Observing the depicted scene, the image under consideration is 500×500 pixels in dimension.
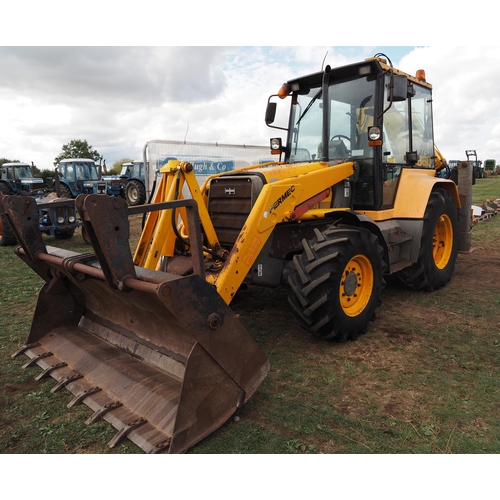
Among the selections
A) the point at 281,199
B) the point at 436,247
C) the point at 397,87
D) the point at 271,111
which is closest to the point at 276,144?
the point at 271,111

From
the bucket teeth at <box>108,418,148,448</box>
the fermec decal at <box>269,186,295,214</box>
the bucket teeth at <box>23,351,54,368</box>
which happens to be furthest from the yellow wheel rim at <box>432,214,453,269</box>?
the bucket teeth at <box>23,351,54,368</box>

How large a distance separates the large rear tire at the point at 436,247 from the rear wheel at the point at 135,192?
15.8m

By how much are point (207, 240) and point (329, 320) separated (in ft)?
4.75

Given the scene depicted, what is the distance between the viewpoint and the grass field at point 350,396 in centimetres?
281

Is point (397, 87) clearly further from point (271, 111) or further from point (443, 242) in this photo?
point (443, 242)

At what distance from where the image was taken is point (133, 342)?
3748 millimetres

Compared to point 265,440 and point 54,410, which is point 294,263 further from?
point 54,410

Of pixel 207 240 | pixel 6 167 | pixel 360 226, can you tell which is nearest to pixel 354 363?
pixel 360 226

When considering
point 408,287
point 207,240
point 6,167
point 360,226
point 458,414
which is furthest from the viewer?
point 6,167

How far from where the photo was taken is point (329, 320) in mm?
4059

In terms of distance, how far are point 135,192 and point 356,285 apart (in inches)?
685

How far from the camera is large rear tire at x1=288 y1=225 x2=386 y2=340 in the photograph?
4.01 m

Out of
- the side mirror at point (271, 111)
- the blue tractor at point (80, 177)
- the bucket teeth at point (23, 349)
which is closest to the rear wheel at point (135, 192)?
the blue tractor at point (80, 177)

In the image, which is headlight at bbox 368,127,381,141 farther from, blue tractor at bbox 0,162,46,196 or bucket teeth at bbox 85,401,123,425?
blue tractor at bbox 0,162,46,196
